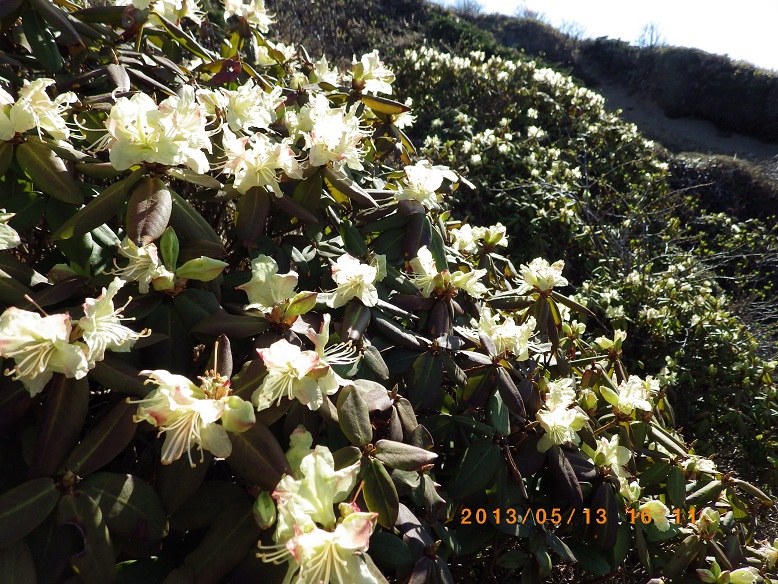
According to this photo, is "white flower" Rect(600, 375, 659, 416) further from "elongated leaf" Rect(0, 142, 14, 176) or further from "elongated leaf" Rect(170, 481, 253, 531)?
"elongated leaf" Rect(0, 142, 14, 176)

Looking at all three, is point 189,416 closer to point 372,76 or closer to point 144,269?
point 144,269


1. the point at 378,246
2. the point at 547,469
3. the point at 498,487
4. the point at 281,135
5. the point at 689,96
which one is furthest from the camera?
the point at 689,96

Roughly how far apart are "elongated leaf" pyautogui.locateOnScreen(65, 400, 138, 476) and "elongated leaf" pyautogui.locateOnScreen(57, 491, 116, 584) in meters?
0.05

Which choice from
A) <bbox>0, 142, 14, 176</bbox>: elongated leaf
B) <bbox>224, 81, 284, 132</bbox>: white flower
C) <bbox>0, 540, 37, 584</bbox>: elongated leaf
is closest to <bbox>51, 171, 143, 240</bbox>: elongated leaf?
<bbox>0, 142, 14, 176</bbox>: elongated leaf

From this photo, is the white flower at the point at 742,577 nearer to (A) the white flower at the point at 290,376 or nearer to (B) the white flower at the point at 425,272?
(B) the white flower at the point at 425,272

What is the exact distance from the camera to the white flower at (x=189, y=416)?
77 cm

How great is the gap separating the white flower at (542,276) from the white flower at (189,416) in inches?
42.0

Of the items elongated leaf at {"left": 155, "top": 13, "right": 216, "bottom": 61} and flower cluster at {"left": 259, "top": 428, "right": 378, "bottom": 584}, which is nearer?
flower cluster at {"left": 259, "top": 428, "right": 378, "bottom": 584}

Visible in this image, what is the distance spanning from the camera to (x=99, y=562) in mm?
771

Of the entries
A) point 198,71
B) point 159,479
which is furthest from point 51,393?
point 198,71

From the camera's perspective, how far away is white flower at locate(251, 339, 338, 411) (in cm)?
86

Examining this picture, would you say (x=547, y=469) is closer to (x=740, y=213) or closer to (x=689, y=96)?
(x=740, y=213)

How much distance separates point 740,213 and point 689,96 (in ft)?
19.6
